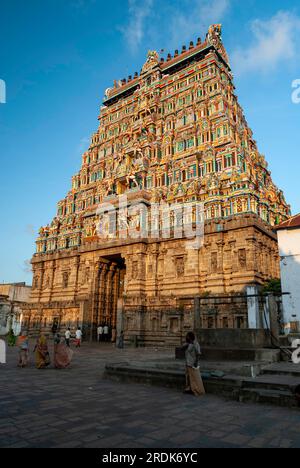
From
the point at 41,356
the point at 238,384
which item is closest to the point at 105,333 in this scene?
the point at 41,356

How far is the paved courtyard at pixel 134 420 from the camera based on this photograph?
5.36 m

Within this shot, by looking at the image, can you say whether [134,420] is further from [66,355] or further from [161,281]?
[161,281]

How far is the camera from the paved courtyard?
5.36 metres

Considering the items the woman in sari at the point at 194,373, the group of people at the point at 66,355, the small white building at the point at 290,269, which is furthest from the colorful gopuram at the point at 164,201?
the woman in sari at the point at 194,373

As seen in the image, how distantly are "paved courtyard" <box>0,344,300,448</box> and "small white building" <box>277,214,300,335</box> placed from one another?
15.2 meters

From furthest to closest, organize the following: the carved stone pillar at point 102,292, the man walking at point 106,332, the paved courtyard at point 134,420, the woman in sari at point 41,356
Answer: the carved stone pillar at point 102,292 < the man walking at point 106,332 < the woman in sari at point 41,356 < the paved courtyard at point 134,420

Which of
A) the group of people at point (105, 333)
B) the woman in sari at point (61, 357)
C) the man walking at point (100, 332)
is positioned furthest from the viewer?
the group of people at point (105, 333)

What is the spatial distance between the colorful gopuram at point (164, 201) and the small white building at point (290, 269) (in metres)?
5.17

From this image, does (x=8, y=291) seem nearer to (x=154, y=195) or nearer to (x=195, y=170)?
(x=154, y=195)

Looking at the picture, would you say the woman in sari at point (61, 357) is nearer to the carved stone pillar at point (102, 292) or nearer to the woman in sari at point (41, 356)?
the woman in sari at point (41, 356)

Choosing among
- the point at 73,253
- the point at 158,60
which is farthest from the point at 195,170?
the point at 158,60

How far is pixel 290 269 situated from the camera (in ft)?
75.2
